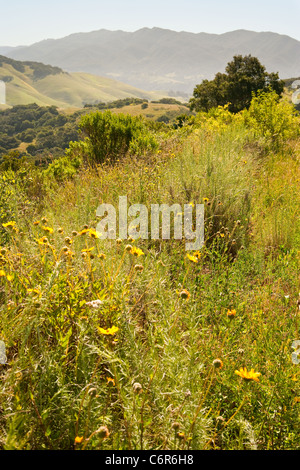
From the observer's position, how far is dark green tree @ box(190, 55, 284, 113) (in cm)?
2356

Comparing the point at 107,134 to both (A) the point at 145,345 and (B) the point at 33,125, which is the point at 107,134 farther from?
(B) the point at 33,125

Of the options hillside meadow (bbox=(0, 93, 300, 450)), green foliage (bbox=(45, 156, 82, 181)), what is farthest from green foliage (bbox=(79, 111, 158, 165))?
hillside meadow (bbox=(0, 93, 300, 450))

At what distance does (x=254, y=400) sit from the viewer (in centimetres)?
151

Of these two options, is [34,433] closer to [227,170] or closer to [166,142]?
[227,170]

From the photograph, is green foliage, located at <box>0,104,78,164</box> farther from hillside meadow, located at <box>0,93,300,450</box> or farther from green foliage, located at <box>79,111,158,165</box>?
hillside meadow, located at <box>0,93,300,450</box>

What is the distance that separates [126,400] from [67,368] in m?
0.34
